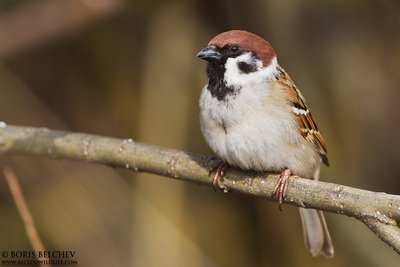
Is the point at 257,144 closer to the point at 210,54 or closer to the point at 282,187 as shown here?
the point at 282,187

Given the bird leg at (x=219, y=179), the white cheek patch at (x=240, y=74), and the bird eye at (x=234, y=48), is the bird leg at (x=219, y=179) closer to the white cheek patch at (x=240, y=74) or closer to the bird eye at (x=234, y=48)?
the white cheek patch at (x=240, y=74)

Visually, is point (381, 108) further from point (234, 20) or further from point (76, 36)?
point (76, 36)

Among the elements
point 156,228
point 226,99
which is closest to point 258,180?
point 226,99

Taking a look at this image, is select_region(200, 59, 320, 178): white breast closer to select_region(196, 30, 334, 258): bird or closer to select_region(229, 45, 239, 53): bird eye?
select_region(196, 30, 334, 258): bird

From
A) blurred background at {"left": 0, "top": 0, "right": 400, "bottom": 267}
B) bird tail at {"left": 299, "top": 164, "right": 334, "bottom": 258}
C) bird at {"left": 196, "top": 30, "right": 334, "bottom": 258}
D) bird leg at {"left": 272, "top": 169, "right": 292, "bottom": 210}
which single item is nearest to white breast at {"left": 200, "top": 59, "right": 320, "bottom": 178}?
bird at {"left": 196, "top": 30, "right": 334, "bottom": 258}

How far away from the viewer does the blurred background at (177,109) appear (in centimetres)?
402

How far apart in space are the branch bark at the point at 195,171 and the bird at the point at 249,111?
79 mm

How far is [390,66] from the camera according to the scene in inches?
167

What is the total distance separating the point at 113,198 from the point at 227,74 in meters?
1.62

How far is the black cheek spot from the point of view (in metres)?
2.77

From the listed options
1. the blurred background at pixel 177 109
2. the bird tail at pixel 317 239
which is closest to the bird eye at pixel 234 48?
the bird tail at pixel 317 239

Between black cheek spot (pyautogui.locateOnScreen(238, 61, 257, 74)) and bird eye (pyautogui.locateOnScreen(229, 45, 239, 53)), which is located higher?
bird eye (pyautogui.locateOnScreen(229, 45, 239, 53))

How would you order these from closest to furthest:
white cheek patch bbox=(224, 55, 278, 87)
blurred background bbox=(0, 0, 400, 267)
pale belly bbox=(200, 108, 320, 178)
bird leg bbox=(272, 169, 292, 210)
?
bird leg bbox=(272, 169, 292, 210) < pale belly bbox=(200, 108, 320, 178) < white cheek patch bbox=(224, 55, 278, 87) < blurred background bbox=(0, 0, 400, 267)

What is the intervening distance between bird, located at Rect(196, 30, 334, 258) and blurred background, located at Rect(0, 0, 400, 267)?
1.18 m
